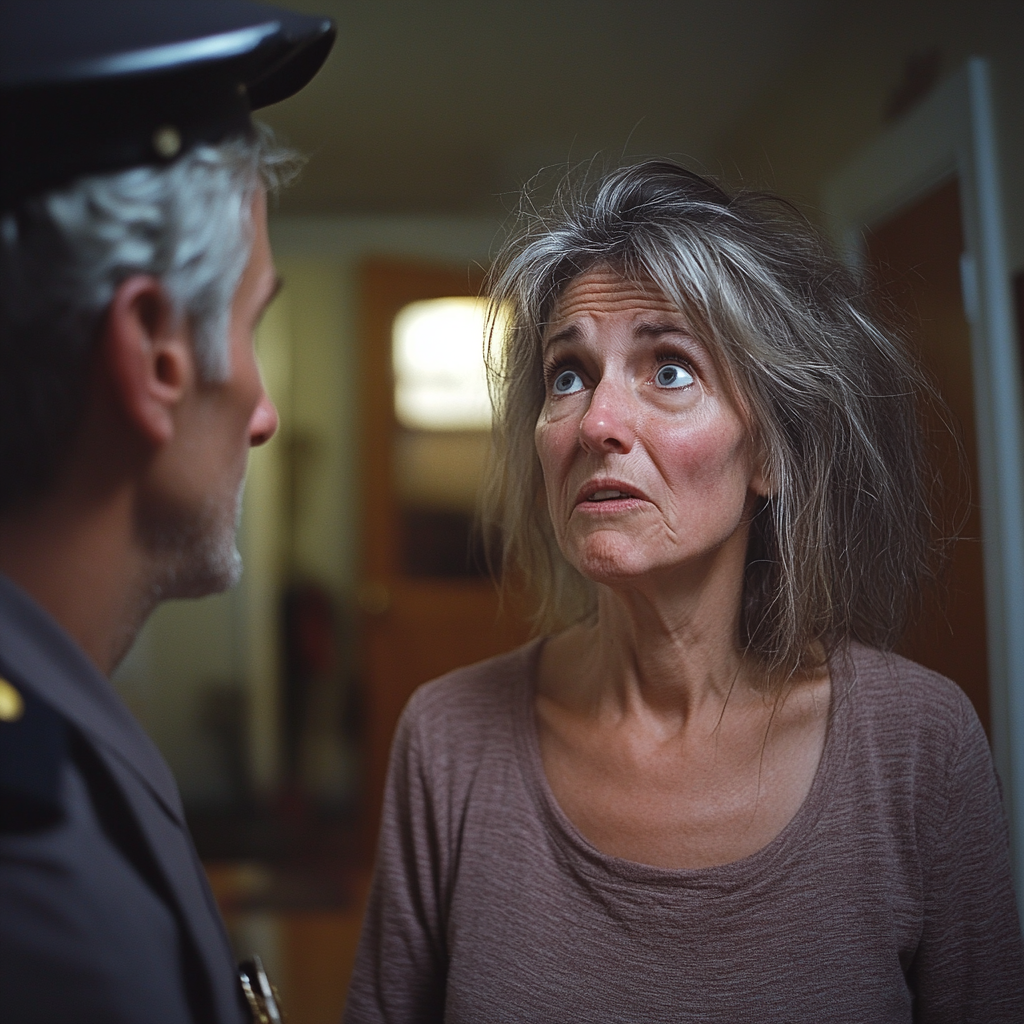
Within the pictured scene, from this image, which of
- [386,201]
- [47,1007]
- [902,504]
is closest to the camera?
[47,1007]

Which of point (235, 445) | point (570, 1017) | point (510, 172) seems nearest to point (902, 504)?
point (570, 1017)

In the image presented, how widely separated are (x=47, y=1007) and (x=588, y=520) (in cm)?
70

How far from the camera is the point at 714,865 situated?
3.43 ft

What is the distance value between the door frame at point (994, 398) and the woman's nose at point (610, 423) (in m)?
1.36

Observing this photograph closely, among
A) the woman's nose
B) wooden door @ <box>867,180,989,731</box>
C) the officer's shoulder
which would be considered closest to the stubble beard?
the officer's shoulder

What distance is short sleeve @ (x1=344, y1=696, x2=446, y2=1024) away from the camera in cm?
113

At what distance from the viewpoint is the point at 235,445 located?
698 mm

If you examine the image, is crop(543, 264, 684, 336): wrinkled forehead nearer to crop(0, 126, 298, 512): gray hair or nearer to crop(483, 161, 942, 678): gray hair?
crop(483, 161, 942, 678): gray hair

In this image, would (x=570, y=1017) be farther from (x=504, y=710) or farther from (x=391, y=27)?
(x=391, y=27)

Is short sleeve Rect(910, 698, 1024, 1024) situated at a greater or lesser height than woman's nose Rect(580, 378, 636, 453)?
lesser

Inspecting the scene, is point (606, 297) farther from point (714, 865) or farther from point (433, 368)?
point (433, 368)

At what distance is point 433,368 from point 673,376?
358 cm

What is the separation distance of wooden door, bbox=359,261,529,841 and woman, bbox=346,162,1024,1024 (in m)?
2.99

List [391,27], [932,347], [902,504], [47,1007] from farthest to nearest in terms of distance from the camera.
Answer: [391,27] → [932,347] → [902,504] → [47,1007]
